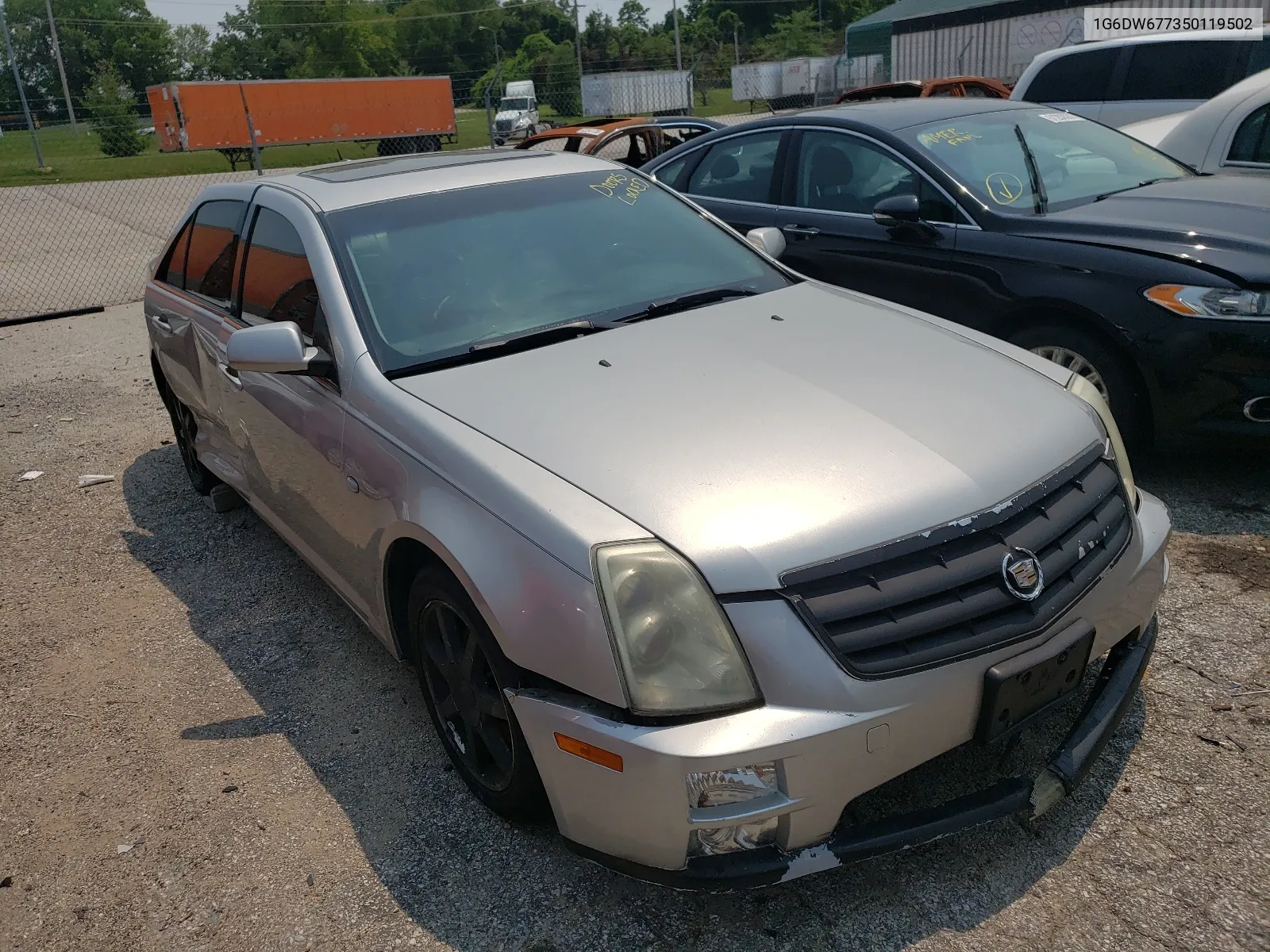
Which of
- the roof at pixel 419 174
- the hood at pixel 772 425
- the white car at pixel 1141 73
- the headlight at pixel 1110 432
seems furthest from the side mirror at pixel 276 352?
the white car at pixel 1141 73

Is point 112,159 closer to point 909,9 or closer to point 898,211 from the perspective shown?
point 909,9

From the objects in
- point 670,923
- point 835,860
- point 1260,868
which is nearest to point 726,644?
point 835,860

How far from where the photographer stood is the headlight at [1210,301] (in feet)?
13.4

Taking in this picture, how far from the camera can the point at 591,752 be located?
2.23 m

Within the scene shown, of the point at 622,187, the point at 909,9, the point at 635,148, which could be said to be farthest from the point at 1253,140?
the point at 909,9

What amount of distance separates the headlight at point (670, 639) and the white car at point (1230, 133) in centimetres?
538

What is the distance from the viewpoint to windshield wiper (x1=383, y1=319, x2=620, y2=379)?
307 centimetres

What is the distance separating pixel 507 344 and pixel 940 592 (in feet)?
5.04

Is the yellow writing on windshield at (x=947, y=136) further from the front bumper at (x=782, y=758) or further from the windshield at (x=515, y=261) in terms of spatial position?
the front bumper at (x=782, y=758)

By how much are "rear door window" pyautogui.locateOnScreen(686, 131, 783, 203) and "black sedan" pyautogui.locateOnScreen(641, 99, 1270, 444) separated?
0.03 ft

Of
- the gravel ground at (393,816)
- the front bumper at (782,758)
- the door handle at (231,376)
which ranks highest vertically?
the door handle at (231,376)

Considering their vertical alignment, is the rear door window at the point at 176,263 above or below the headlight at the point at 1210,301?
above

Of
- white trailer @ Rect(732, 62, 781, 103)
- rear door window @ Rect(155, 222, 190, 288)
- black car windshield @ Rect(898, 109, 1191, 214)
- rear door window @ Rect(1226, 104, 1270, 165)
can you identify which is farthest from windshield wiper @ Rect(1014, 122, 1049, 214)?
white trailer @ Rect(732, 62, 781, 103)

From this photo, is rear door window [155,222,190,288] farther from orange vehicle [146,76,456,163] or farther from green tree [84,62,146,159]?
green tree [84,62,146,159]
